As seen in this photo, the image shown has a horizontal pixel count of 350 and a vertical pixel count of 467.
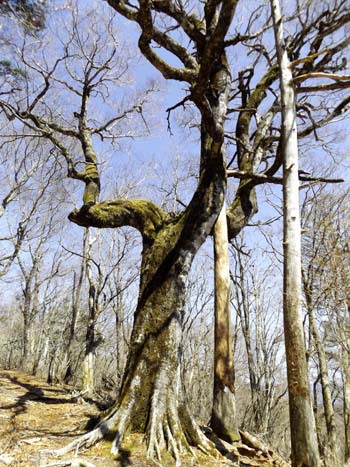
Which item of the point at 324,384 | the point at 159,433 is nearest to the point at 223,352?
the point at 159,433

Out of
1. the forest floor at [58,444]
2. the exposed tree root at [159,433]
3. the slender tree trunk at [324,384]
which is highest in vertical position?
the slender tree trunk at [324,384]

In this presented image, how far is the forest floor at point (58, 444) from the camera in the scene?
304 centimetres

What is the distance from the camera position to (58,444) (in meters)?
3.51

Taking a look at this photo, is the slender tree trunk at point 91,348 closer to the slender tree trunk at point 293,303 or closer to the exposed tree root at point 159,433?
the exposed tree root at point 159,433

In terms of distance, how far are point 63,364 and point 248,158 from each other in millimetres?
13666

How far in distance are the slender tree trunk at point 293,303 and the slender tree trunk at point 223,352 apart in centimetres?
208

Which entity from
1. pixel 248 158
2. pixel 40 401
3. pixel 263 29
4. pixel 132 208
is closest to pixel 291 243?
pixel 132 208

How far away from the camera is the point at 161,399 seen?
3748mm

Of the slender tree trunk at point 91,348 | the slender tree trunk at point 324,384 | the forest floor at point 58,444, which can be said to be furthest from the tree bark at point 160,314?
the slender tree trunk at point 324,384

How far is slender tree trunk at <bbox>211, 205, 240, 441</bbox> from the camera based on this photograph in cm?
461

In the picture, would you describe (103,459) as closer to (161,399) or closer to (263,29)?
(161,399)

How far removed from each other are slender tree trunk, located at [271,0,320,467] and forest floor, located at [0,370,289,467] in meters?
1.10

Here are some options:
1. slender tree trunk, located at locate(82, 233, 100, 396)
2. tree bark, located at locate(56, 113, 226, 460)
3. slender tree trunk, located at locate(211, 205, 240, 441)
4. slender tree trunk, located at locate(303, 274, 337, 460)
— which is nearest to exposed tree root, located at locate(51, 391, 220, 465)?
tree bark, located at locate(56, 113, 226, 460)

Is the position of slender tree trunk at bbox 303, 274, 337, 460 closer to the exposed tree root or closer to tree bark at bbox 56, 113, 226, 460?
tree bark at bbox 56, 113, 226, 460
